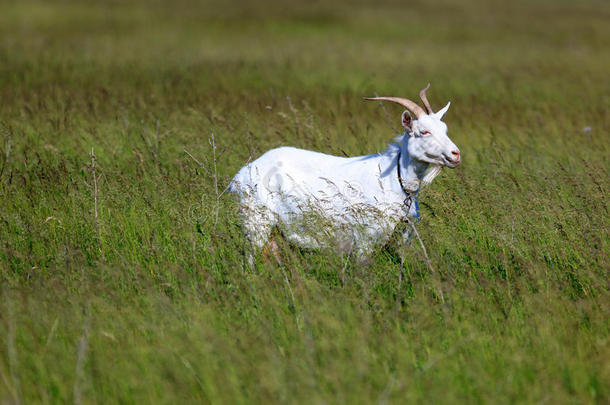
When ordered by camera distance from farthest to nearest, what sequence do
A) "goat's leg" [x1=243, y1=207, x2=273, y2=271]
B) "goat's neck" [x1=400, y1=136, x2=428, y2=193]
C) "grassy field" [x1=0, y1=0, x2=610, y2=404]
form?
"goat's neck" [x1=400, y1=136, x2=428, y2=193]
"goat's leg" [x1=243, y1=207, x2=273, y2=271]
"grassy field" [x1=0, y1=0, x2=610, y2=404]

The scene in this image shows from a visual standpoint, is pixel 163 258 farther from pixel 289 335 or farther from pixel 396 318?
pixel 396 318

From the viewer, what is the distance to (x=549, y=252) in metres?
4.86

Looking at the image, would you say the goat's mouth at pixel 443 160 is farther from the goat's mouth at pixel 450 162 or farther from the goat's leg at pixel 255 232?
the goat's leg at pixel 255 232

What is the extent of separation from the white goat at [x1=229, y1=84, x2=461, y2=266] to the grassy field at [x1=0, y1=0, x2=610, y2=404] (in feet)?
0.51

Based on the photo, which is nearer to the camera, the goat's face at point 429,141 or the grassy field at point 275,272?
the grassy field at point 275,272

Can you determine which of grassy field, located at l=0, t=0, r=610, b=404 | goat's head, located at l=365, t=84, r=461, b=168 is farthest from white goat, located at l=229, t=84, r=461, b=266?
grassy field, located at l=0, t=0, r=610, b=404

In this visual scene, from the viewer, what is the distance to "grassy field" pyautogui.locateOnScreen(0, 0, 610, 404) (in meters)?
3.43

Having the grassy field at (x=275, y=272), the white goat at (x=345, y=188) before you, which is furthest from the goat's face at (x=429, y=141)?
the grassy field at (x=275, y=272)

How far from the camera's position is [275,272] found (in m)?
4.32

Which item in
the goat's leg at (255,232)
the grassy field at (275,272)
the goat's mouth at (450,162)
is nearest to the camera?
the grassy field at (275,272)

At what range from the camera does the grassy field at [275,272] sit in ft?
11.3

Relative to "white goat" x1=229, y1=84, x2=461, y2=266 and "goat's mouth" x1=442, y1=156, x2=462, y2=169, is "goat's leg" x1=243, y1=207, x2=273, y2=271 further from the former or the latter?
"goat's mouth" x1=442, y1=156, x2=462, y2=169

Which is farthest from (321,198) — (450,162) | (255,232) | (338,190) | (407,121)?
(450,162)

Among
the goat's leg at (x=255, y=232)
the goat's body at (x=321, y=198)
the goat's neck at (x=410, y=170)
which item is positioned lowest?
the goat's leg at (x=255, y=232)
